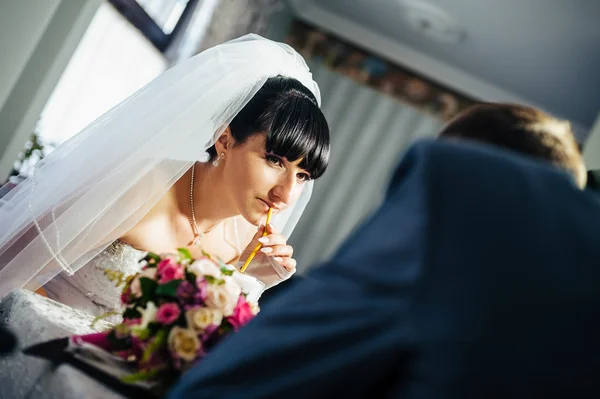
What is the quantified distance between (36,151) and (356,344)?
8.19 ft

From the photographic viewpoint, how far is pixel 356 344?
60 cm

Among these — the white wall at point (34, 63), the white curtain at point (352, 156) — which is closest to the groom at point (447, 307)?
the white wall at point (34, 63)

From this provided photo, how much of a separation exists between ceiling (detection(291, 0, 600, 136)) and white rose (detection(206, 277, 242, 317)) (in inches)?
129

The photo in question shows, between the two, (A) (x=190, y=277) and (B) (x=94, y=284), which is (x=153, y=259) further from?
(B) (x=94, y=284)

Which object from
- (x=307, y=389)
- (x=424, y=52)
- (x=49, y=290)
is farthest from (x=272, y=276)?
(x=424, y=52)

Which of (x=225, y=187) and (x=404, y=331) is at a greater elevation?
(x=404, y=331)

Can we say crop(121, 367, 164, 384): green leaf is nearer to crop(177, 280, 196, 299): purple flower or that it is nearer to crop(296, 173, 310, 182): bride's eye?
crop(177, 280, 196, 299): purple flower

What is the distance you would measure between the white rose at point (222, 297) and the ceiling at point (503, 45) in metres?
3.28

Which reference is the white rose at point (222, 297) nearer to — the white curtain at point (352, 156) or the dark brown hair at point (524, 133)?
the dark brown hair at point (524, 133)

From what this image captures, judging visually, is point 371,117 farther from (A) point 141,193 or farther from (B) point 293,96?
(A) point 141,193

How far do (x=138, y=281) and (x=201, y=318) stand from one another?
0.16 m

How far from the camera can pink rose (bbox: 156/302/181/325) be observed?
3.32ft

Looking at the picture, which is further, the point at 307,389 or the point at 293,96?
the point at 293,96

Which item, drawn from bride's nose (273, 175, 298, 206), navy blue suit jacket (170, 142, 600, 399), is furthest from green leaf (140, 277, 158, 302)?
bride's nose (273, 175, 298, 206)
